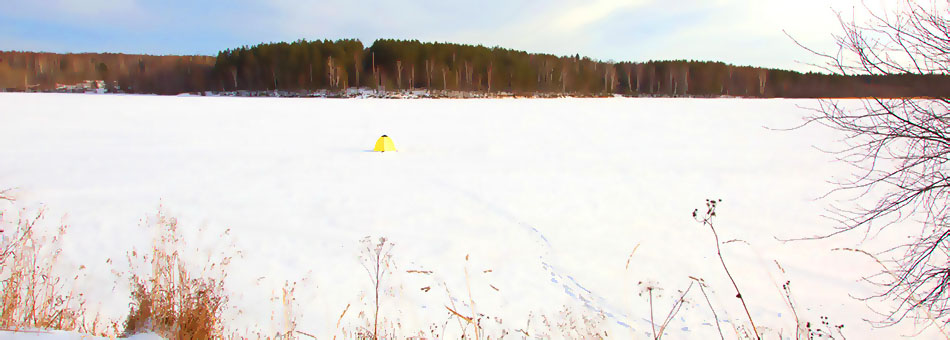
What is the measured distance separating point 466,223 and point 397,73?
55753 mm

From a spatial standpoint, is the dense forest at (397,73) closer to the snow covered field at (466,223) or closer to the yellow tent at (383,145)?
the yellow tent at (383,145)

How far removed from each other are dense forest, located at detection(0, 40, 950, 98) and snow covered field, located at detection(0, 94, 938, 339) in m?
43.3

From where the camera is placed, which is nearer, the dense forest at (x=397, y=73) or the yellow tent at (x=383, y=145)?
the yellow tent at (x=383, y=145)

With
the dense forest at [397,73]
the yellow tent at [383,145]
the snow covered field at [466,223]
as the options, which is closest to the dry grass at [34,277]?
the snow covered field at [466,223]

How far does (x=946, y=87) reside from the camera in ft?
12.9

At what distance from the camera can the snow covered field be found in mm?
5227

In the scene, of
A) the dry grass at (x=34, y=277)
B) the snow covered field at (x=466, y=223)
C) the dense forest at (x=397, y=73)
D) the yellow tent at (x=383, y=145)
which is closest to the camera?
the dry grass at (x=34, y=277)

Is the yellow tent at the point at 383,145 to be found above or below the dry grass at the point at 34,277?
above

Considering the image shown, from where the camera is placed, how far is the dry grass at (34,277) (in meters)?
3.55

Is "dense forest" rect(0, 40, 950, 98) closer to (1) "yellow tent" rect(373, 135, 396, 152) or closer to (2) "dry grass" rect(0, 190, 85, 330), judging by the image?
(1) "yellow tent" rect(373, 135, 396, 152)

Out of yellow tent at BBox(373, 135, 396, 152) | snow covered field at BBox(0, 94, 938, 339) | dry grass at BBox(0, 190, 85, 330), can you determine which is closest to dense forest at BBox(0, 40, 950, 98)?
yellow tent at BBox(373, 135, 396, 152)

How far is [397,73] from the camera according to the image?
6103 centimetres

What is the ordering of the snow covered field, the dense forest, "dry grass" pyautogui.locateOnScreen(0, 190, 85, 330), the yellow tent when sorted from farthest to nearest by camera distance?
the dense forest
the yellow tent
the snow covered field
"dry grass" pyautogui.locateOnScreen(0, 190, 85, 330)

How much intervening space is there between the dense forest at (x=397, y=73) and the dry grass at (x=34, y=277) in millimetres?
50208
